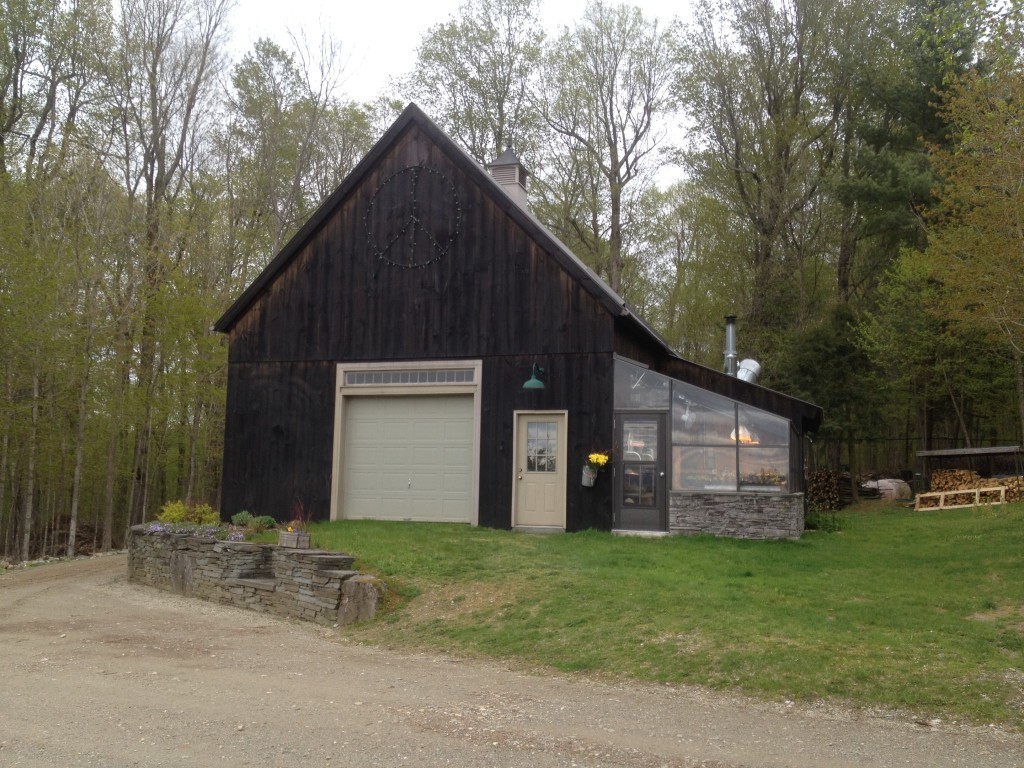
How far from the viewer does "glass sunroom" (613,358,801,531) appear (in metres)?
14.0

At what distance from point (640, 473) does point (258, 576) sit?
629 cm

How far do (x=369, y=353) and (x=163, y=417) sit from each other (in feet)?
33.1

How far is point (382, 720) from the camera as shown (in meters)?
6.31

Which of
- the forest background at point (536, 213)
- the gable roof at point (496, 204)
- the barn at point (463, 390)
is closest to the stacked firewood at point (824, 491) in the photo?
the forest background at point (536, 213)

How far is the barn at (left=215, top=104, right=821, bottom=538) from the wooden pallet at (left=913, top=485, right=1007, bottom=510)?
23.0ft

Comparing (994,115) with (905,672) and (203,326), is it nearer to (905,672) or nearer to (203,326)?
(905,672)

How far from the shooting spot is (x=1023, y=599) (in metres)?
9.38

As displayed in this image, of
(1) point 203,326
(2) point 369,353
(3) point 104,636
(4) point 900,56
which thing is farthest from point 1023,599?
(4) point 900,56

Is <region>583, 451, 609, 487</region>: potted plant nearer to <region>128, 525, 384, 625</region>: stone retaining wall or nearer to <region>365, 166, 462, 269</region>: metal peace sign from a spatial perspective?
<region>365, 166, 462, 269</region>: metal peace sign

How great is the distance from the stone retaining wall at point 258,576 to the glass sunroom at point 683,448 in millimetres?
5433

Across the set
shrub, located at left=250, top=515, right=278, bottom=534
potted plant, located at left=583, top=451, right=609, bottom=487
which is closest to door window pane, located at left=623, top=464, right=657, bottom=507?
potted plant, located at left=583, top=451, right=609, bottom=487

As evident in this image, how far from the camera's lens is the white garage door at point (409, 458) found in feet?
51.4

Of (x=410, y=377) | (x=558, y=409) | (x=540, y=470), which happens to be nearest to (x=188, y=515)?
(x=410, y=377)

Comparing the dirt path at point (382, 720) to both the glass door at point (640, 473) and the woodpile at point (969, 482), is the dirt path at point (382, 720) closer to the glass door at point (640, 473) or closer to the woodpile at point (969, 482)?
the glass door at point (640, 473)
